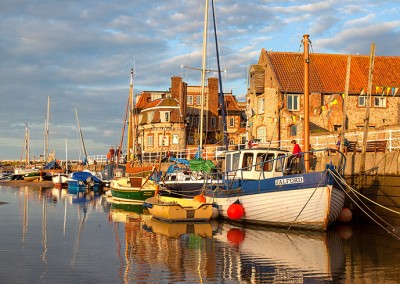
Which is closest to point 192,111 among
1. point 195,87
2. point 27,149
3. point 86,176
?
point 195,87

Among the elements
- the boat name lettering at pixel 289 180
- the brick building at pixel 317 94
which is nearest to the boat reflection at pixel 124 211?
the boat name lettering at pixel 289 180

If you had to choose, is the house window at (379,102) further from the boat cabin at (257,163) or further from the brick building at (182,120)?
the boat cabin at (257,163)

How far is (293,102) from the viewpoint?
48250 millimetres

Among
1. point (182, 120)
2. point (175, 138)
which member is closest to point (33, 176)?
point (175, 138)

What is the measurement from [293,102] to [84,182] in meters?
25.6

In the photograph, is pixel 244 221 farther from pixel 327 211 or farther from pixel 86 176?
pixel 86 176

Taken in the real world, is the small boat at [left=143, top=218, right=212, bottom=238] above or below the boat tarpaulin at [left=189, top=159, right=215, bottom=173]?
below

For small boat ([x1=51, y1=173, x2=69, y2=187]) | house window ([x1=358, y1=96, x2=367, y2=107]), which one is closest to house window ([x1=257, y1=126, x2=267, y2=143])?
house window ([x1=358, y1=96, x2=367, y2=107])

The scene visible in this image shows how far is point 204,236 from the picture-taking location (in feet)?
75.2

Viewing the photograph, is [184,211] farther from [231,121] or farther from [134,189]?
[231,121]

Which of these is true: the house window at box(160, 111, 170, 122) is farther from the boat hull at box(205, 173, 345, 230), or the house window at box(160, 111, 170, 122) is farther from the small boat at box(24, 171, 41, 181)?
the boat hull at box(205, 173, 345, 230)

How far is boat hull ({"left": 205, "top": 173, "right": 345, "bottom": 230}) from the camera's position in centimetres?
2312

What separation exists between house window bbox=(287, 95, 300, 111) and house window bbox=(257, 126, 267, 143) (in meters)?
3.38

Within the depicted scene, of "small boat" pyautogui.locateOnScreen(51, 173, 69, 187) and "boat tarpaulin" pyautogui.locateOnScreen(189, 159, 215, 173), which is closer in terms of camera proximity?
"boat tarpaulin" pyautogui.locateOnScreen(189, 159, 215, 173)
